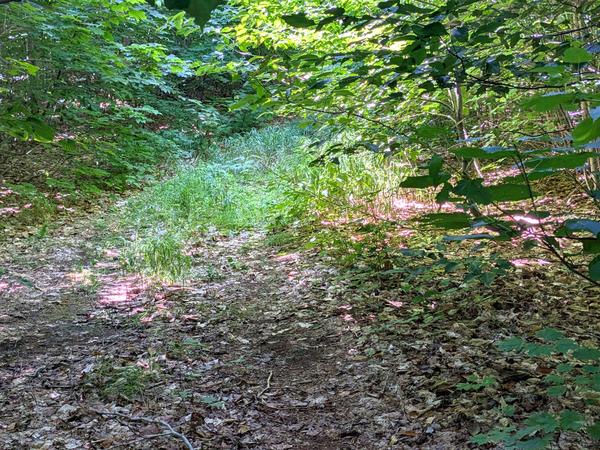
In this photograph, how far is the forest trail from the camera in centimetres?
249

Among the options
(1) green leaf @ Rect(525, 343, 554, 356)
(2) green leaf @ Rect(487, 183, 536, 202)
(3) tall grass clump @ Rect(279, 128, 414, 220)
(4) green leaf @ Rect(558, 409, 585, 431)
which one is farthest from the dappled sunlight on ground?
(2) green leaf @ Rect(487, 183, 536, 202)

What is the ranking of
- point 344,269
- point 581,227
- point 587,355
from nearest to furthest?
1. point 581,227
2. point 587,355
3. point 344,269

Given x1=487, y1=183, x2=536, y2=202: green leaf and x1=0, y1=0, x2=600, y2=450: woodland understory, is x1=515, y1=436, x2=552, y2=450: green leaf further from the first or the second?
x1=487, y1=183, x2=536, y2=202: green leaf

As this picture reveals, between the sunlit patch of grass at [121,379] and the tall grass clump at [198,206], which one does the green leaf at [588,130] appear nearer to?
the sunlit patch of grass at [121,379]

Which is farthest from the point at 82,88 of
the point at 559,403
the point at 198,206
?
the point at 559,403

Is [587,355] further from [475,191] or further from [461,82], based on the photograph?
[461,82]

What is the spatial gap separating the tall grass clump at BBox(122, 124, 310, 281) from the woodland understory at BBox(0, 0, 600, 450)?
0.25 feet

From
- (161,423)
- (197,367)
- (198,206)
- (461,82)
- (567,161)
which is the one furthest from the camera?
(198,206)

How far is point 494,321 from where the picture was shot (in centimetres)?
332

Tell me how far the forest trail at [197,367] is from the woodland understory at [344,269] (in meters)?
0.02

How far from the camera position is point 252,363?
3.33m

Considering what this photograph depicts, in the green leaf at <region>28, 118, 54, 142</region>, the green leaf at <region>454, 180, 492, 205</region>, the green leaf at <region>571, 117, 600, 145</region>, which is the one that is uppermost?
the green leaf at <region>571, 117, 600, 145</region>

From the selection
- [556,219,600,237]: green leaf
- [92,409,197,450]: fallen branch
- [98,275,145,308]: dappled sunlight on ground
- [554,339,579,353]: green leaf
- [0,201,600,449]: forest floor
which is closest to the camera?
[556,219,600,237]: green leaf

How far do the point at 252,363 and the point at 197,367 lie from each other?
369 millimetres
